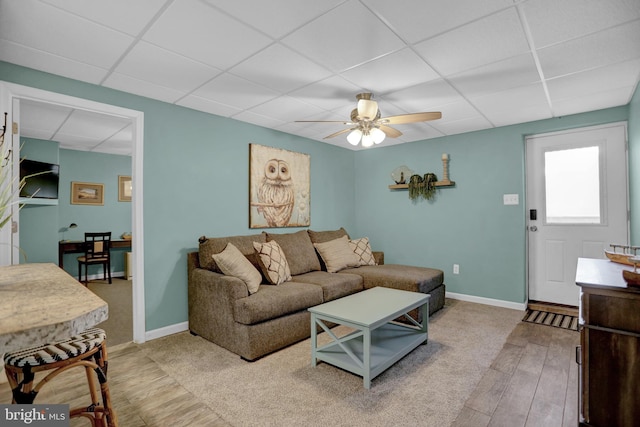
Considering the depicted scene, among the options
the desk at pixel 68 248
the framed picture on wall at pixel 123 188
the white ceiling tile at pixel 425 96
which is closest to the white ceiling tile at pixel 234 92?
the white ceiling tile at pixel 425 96

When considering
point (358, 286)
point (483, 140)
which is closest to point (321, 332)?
point (358, 286)

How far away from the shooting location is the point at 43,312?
2.81 feet

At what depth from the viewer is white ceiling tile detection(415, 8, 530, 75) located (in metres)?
→ 1.87

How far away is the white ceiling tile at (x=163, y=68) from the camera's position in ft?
7.17

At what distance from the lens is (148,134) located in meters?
2.98

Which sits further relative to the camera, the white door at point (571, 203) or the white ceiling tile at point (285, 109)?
the white door at point (571, 203)

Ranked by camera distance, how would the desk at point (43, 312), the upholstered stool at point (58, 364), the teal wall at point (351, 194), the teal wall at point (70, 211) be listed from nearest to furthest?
1. the desk at point (43, 312)
2. the upholstered stool at point (58, 364)
3. the teal wall at point (351, 194)
4. the teal wall at point (70, 211)

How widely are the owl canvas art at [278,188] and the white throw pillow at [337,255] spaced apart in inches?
23.6

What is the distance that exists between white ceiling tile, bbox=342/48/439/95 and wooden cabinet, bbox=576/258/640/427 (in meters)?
1.77

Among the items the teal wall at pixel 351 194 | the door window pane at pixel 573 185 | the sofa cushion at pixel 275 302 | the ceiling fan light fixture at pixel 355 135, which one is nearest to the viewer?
the sofa cushion at pixel 275 302

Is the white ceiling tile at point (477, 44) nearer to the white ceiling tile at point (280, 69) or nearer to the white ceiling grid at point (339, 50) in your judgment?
the white ceiling grid at point (339, 50)

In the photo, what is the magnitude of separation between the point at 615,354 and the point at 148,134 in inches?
145

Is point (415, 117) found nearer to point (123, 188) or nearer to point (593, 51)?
point (593, 51)

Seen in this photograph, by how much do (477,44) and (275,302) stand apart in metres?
2.43
